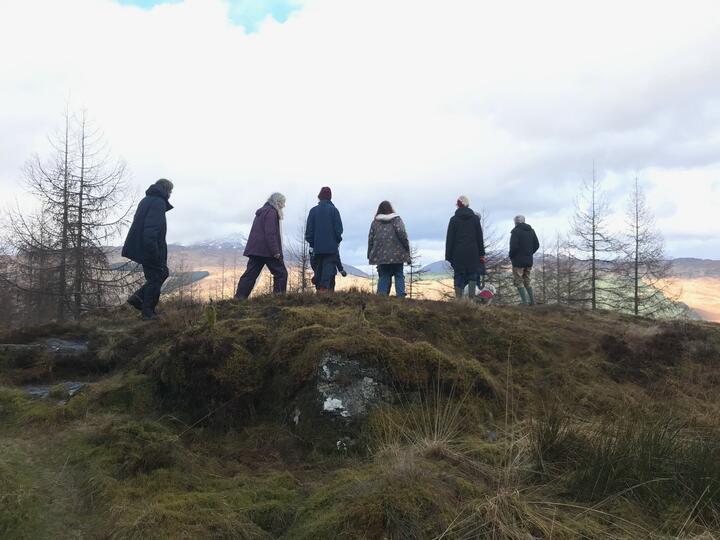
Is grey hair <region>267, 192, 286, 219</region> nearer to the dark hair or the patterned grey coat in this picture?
the patterned grey coat

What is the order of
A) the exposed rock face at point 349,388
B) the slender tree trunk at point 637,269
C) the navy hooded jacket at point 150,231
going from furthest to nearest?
the slender tree trunk at point 637,269 → the navy hooded jacket at point 150,231 → the exposed rock face at point 349,388

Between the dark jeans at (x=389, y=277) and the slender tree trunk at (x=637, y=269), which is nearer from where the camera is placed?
the dark jeans at (x=389, y=277)

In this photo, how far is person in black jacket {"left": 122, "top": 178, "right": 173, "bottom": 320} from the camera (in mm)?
7730

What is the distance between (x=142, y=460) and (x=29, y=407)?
2062 mm

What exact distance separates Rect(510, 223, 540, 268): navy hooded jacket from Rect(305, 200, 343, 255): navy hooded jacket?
218 inches

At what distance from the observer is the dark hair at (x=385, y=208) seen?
1012 centimetres

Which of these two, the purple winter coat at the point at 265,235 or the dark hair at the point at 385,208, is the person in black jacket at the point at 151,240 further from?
the dark hair at the point at 385,208

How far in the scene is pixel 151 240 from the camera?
25.2 ft

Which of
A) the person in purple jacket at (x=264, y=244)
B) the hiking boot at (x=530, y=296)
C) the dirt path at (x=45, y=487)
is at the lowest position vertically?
the dirt path at (x=45, y=487)

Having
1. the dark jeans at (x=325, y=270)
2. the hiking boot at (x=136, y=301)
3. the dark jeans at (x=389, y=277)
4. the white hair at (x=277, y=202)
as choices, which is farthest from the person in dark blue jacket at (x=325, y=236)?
the hiking boot at (x=136, y=301)

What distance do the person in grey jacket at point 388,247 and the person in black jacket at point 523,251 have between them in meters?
4.21

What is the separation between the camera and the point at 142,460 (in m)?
3.75

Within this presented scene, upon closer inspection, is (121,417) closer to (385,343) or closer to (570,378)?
(385,343)

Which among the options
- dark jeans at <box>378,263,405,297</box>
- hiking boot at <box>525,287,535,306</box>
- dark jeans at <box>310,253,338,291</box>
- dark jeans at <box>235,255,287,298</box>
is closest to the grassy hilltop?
dark jeans at <box>235,255,287,298</box>
